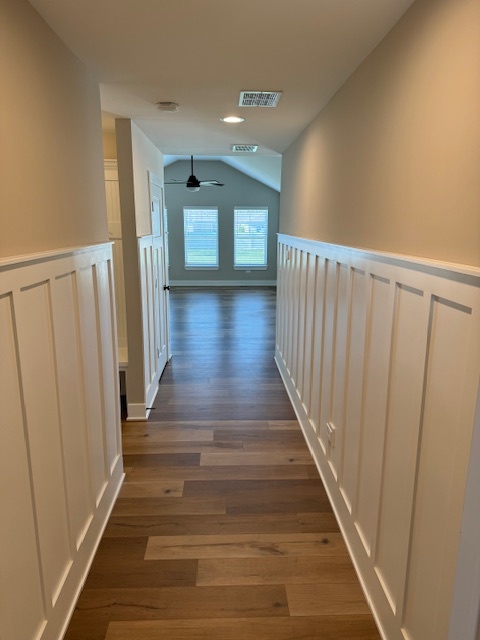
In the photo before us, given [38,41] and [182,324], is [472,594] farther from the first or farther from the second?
[182,324]

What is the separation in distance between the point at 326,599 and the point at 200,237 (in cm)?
983

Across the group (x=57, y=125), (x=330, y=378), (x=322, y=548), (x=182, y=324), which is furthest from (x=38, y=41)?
(x=182, y=324)

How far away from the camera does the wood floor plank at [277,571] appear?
1914mm

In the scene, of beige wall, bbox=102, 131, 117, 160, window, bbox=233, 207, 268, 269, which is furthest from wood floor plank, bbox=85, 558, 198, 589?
window, bbox=233, 207, 268, 269

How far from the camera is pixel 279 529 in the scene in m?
2.24

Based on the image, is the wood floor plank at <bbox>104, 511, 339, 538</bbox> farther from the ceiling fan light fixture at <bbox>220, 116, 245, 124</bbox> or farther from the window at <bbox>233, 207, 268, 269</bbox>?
the window at <bbox>233, 207, 268, 269</bbox>

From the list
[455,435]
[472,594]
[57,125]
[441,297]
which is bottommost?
[472,594]

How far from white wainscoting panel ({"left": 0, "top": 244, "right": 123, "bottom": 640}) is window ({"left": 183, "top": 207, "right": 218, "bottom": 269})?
28.9ft

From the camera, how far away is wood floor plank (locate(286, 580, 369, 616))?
177cm

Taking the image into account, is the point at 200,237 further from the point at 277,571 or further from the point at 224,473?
the point at 277,571

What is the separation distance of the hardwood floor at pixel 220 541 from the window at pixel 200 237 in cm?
748

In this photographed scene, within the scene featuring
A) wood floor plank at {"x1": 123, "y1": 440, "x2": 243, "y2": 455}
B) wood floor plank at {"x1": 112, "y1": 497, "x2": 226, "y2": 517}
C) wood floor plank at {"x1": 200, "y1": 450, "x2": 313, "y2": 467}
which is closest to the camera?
wood floor plank at {"x1": 112, "y1": 497, "x2": 226, "y2": 517}

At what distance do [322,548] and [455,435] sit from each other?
4.27ft

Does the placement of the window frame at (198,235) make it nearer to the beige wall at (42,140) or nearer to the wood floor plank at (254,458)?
the wood floor plank at (254,458)
